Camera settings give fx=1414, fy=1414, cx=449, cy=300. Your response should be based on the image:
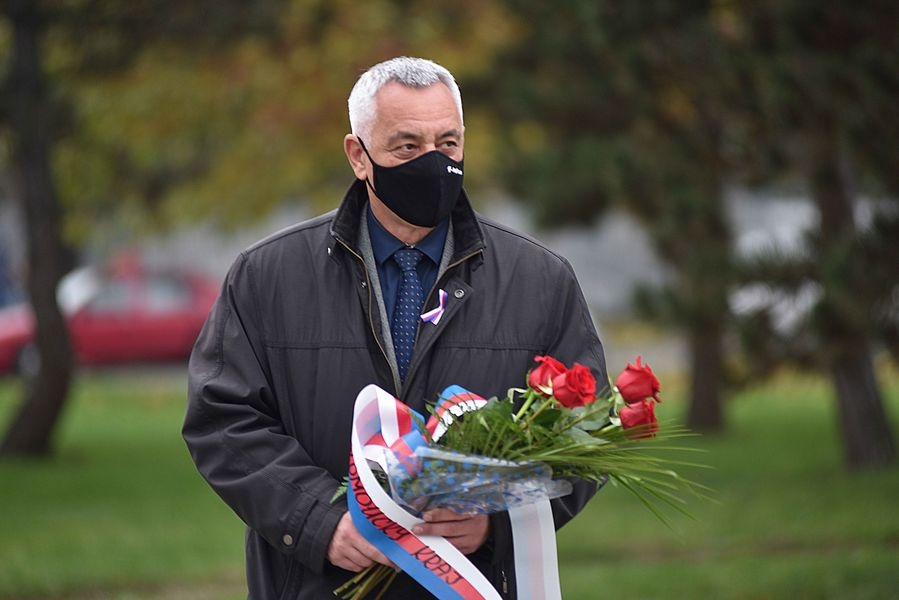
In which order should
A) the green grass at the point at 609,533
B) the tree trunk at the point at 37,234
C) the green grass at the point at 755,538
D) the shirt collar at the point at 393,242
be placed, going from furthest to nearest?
the tree trunk at the point at 37,234
the green grass at the point at 609,533
the green grass at the point at 755,538
the shirt collar at the point at 393,242

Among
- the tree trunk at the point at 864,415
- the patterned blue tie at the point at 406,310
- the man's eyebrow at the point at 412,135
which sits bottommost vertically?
the tree trunk at the point at 864,415

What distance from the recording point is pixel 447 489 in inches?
112

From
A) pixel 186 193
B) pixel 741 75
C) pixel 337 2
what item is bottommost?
pixel 186 193

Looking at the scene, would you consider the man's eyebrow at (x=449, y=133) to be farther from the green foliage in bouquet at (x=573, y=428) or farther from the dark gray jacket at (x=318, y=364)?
the green foliage in bouquet at (x=573, y=428)

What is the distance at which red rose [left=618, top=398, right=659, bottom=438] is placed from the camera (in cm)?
294

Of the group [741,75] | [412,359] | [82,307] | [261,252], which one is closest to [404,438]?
[412,359]

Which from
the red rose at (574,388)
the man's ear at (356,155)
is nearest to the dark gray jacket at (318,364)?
the man's ear at (356,155)

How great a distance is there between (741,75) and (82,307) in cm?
1512

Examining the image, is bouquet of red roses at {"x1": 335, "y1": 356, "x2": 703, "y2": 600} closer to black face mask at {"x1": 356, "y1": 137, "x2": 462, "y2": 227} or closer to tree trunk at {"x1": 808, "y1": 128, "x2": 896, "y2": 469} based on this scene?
black face mask at {"x1": 356, "y1": 137, "x2": 462, "y2": 227}

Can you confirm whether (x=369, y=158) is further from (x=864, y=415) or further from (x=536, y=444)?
(x=864, y=415)

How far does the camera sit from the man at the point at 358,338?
3.16m

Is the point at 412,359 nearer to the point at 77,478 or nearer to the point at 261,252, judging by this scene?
the point at 261,252

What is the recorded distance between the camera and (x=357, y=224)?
3404mm

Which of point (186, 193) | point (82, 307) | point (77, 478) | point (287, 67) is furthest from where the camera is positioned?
point (82, 307)
